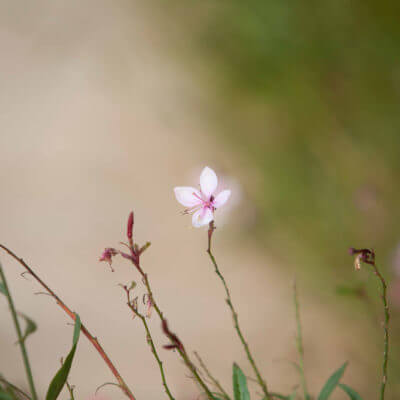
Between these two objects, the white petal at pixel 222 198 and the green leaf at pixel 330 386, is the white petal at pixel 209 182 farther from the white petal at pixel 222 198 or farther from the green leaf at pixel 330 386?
the green leaf at pixel 330 386

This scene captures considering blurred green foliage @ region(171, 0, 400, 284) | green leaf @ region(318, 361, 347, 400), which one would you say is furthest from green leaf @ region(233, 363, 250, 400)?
blurred green foliage @ region(171, 0, 400, 284)

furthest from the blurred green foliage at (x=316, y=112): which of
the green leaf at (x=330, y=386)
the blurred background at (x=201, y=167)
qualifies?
the green leaf at (x=330, y=386)

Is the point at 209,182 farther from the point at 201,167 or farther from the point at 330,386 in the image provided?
the point at 201,167

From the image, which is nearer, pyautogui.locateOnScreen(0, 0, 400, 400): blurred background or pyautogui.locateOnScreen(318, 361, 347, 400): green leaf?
pyautogui.locateOnScreen(318, 361, 347, 400): green leaf

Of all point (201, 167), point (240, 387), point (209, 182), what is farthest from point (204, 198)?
point (201, 167)

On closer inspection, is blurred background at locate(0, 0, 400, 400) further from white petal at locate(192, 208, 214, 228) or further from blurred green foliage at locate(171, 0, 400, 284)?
white petal at locate(192, 208, 214, 228)

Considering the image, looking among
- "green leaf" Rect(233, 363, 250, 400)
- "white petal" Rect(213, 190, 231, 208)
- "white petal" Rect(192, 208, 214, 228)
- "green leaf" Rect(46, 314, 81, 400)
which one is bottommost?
"green leaf" Rect(46, 314, 81, 400)

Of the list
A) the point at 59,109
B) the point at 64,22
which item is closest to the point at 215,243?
the point at 59,109
